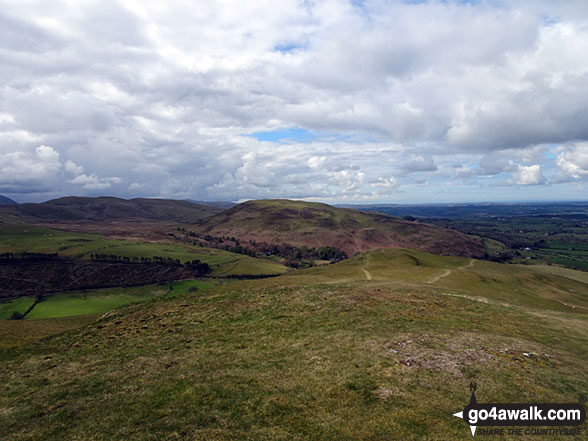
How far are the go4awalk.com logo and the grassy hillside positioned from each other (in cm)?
62

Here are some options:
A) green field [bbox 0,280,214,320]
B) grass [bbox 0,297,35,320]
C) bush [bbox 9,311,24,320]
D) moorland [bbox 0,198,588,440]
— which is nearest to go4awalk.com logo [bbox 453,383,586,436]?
moorland [bbox 0,198,588,440]

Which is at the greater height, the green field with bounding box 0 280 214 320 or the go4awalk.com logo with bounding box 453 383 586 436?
the go4awalk.com logo with bounding box 453 383 586 436

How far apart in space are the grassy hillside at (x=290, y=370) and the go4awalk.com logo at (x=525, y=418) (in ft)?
2.03

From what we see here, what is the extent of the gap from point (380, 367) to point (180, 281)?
558ft

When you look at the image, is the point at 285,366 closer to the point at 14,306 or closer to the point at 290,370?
the point at 290,370

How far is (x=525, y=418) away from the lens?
16703 millimetres

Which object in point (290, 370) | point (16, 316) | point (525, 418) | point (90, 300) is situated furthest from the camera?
point (90, 300)

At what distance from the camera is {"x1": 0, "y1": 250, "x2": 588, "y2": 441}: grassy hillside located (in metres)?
16.3

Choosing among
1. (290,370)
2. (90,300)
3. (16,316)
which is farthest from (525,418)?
(90,300)

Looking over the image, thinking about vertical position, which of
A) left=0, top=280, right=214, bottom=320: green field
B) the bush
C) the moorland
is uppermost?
the moorland

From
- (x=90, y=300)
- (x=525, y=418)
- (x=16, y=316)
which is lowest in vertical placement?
(x=90, y=300)

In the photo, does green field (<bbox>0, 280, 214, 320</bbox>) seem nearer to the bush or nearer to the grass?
the grass

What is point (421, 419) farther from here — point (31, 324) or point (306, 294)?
point (31, 324)

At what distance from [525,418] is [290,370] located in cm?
1452
